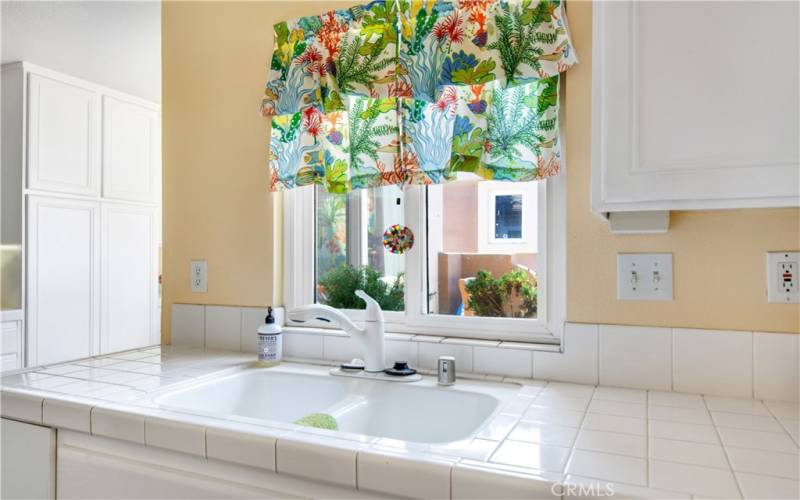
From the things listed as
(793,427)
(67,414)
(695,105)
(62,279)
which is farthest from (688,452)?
(62,279)

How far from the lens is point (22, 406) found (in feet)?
3.99

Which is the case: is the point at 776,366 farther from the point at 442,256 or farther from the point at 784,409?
the point at 442,256

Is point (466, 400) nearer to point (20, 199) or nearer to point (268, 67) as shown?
point (268, 67)

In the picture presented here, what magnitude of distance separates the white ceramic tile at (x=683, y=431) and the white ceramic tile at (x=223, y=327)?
1316 millimetres

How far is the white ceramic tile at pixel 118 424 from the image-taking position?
41.5 inches

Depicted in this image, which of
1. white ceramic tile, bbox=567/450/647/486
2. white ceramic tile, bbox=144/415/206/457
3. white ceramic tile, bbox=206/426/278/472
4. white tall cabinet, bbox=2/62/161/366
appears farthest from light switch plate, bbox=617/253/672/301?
white tall cabinet, bbox=2/62/161/366

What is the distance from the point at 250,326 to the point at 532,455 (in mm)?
1182

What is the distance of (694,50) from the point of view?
940 millimetres

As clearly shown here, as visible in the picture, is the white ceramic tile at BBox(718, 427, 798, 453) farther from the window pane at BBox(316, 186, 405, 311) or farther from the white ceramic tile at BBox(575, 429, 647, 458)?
the window pane at BBox(316, 186, 405, 311)

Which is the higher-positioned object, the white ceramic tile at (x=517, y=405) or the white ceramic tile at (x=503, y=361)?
the white ceramic tile at (x=503, y=361)

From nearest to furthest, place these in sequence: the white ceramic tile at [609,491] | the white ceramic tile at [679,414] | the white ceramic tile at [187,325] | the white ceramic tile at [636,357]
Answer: the white ceramic tile at [609,491] → the white ceramic tile at [679,414] → the white ceramic tile at [636,357] → the white ceramic tile at [187,325]

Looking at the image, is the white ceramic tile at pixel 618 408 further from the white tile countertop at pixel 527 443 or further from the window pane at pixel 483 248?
the window pane at pixel 483 248

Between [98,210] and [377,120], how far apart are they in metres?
3.00

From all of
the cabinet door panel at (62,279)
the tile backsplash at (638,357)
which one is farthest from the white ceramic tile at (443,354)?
the cabinet door panel at (62,279)
